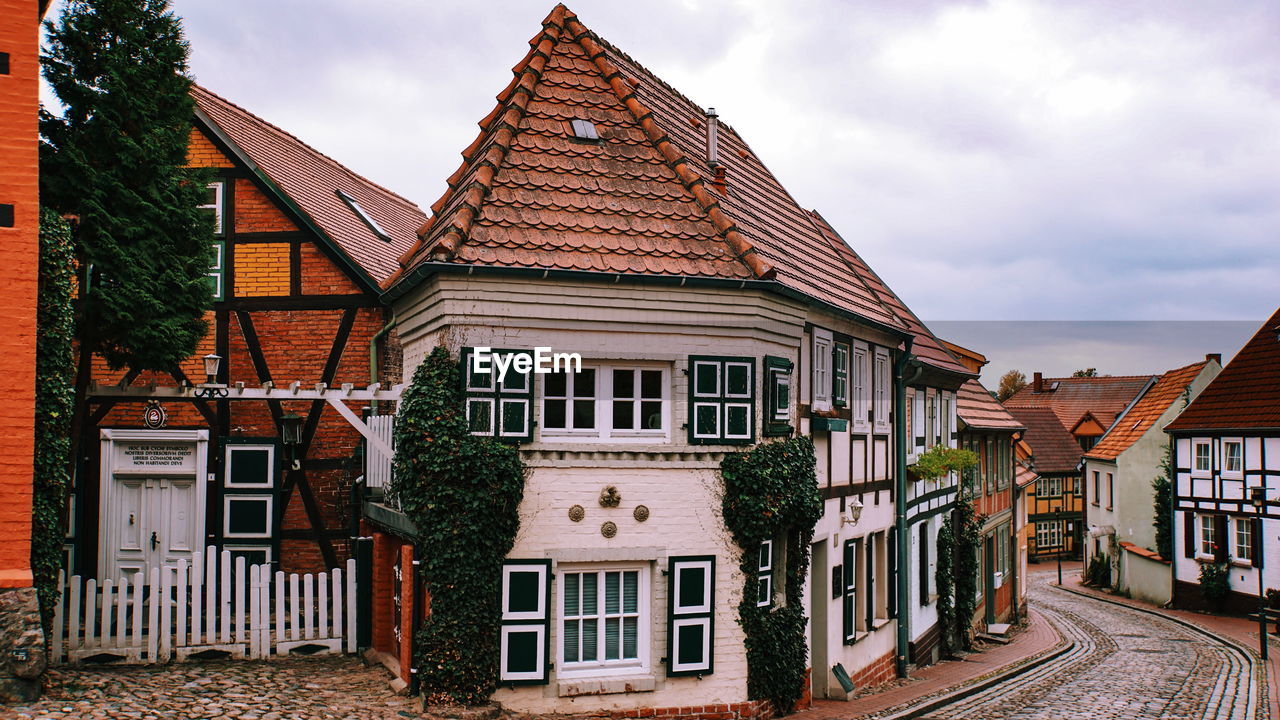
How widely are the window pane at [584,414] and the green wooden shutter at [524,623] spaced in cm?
142

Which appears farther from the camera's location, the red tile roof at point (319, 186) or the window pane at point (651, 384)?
the red tile roof at point (319, 186)

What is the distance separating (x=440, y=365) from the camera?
1016 cm

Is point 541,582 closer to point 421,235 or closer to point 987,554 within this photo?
point 421,235

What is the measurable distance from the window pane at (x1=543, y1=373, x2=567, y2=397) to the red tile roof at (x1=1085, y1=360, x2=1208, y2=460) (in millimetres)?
33874

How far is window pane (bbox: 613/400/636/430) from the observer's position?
34.9 ft

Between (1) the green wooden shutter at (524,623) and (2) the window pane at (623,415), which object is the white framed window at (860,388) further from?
(1) the green wooden shutter at (524,623)

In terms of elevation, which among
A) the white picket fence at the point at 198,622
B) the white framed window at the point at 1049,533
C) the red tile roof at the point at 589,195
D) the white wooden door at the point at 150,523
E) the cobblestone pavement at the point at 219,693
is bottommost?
the white framed window at the point at 1049,533

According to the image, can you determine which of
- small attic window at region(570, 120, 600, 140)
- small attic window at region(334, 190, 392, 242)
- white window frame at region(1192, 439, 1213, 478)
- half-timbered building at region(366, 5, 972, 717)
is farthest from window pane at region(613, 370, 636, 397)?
white window frame at region(1192, 439, 1213, 478)

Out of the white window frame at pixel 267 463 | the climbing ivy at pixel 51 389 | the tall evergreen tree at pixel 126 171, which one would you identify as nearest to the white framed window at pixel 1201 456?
the white window frame at pixel 267 463


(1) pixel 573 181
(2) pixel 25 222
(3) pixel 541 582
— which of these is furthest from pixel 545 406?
(2) pixel 25 222

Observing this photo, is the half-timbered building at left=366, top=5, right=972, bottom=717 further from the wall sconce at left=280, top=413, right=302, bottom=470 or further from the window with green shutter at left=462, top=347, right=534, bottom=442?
the wall sconce at left=280, top=413, right=302, bottom=470

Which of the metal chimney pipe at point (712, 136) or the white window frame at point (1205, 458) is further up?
the metal chimney pipe at point (712, 136)

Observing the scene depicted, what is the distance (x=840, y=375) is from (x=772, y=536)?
10.8 ft

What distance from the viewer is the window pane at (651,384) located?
35.4ft
